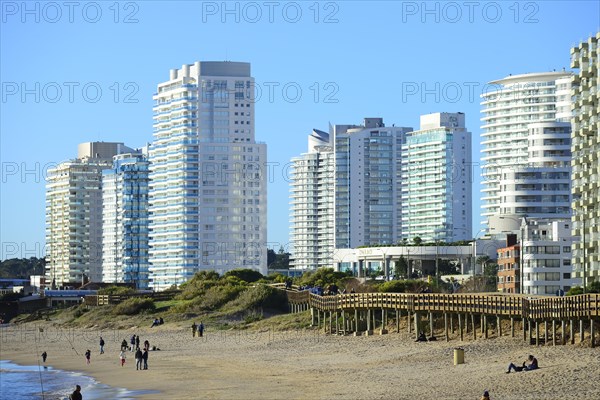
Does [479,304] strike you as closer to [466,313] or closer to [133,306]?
[466,313]

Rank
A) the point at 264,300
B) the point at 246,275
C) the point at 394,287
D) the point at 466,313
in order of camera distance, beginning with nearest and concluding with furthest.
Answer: the point at 466,313 < the point at 394,287 < the point at 264,300 < the point at 246,275

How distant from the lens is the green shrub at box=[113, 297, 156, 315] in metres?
130

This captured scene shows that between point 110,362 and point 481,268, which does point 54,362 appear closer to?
point 110,362

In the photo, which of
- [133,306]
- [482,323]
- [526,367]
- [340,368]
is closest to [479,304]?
[482,323]

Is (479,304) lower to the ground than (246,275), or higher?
higher

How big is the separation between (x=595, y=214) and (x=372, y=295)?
42570mm

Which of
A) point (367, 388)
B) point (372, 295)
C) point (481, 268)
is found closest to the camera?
point (367, 388)

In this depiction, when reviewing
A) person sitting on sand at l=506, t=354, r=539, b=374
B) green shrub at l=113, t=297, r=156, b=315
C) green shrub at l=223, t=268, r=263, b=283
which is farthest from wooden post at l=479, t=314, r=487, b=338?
green shrub at l=223, t=268, r=263, b=283

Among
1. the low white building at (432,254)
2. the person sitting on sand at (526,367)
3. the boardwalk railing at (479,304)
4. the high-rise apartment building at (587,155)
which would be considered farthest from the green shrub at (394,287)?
the low white building at (432,254)

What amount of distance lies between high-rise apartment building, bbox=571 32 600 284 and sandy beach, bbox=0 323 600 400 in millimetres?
36249

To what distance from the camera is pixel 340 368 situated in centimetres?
6203

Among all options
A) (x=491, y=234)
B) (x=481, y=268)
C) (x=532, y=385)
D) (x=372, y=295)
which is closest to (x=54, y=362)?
(x=372, y=295)

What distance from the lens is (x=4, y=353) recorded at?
10125cm

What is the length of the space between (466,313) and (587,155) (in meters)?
54.0
